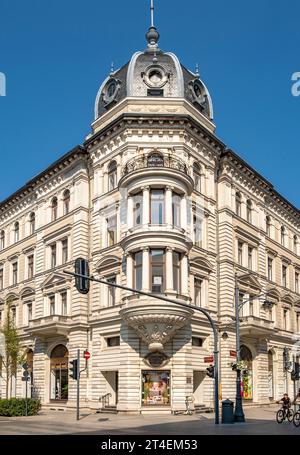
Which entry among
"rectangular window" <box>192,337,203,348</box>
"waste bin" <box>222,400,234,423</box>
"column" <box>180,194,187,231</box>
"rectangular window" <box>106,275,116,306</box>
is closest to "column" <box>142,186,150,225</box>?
"column" <box>180,194,187,231</box>

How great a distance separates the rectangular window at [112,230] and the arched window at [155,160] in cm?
454

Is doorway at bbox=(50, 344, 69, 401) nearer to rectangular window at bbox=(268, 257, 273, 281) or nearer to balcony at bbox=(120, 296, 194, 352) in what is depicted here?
balcony at bbox=(120, 296, 194, 352)

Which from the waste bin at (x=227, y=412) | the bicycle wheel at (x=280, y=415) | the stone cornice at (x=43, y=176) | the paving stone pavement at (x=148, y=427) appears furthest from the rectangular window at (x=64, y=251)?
the bicycle wheel at (x=280, y=415)

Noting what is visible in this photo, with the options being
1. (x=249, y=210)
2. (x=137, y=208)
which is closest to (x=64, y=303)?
(x=137, y=208)

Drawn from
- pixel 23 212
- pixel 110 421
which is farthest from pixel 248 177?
pixel 110 421

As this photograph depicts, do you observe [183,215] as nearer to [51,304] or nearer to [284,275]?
[51,304]

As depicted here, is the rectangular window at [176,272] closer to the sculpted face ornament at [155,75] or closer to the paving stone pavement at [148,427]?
the paving stone pavement at [148,427]

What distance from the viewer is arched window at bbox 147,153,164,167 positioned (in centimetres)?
3791

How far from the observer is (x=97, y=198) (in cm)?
4178

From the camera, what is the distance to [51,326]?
41031mm

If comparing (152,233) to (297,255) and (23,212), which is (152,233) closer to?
(23,212)

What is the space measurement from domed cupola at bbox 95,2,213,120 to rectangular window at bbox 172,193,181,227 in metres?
7.67

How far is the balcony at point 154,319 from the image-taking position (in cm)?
3447

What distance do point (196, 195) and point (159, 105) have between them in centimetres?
660
